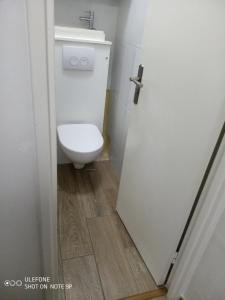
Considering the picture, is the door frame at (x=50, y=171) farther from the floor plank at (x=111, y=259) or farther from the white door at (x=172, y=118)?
the floor plank at (x=111, y=259)

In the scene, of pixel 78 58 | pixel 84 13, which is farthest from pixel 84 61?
pixel 84 13

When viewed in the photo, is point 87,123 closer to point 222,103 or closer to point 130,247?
point 130,247

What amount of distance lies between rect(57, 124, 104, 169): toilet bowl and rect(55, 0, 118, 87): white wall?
927 millimetres

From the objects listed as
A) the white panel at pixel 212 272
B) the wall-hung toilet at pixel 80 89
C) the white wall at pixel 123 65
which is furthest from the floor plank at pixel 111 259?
the white wall at pixel 123 65

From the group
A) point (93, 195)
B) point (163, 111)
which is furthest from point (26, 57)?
point (93, 195)

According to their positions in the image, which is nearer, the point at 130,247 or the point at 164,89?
the point at 164,89

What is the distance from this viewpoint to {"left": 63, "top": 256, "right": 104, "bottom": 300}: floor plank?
1.21 meters

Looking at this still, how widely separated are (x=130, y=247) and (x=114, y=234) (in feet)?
0.46

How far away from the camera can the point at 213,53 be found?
75cm

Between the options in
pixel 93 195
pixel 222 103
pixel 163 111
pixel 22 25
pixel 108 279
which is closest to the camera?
pixel 22 25

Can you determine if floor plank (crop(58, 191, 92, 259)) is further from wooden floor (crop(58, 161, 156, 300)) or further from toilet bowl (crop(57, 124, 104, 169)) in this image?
toilet bowl (crop(57, 124, 104, 169))

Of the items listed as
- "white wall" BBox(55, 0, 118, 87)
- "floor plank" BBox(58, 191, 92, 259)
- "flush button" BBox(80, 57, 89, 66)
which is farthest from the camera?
"white wall" BBox(55, 0, 118, 87)

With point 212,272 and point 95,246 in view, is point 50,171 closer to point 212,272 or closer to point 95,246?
point 212,272

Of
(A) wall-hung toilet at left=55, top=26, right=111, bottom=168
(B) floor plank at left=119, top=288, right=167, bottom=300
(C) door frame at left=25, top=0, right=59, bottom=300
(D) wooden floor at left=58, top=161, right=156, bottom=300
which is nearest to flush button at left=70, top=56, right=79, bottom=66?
(A) wall-hung toilet at left=55, top=26, right=111, bottom=168
